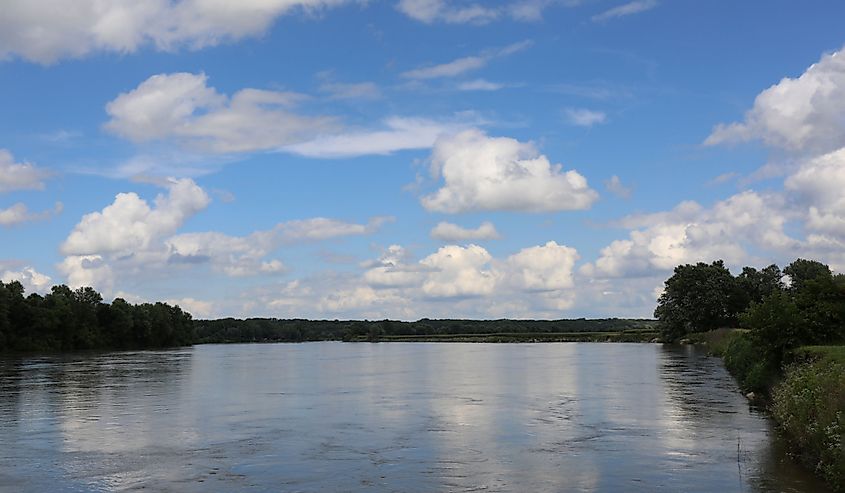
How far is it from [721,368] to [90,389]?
133 feet

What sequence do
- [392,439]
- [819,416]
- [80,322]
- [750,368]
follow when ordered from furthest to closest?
1. [80,322]
2. [750,368]
3. [392,439]
4. [819,416]

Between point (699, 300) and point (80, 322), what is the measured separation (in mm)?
90222

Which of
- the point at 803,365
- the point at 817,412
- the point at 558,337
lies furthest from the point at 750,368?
the point at 558,337

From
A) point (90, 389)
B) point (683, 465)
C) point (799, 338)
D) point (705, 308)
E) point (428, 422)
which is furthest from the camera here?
point (705, 308)

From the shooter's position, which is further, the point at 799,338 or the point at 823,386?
the point at 799,338

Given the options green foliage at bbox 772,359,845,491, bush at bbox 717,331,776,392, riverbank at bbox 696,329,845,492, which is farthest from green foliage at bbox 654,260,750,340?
green foliage at bbox 772,359,845,491

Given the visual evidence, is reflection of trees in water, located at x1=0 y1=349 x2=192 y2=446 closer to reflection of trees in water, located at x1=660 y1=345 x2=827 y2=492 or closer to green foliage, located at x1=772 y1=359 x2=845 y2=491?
reflection of trees in water, located at x1=660 y1=345 x2=827 y2=492

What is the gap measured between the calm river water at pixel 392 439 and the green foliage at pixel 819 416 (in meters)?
0.79

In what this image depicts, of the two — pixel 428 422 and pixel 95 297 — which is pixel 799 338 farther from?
pixel 95 297

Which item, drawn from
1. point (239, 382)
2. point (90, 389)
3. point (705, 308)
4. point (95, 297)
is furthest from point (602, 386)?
point (95, 297)

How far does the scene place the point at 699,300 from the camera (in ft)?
384

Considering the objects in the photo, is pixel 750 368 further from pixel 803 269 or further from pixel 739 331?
pixel 803 269

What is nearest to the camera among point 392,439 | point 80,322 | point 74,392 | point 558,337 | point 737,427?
point 392,439

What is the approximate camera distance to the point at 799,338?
31172 mm
